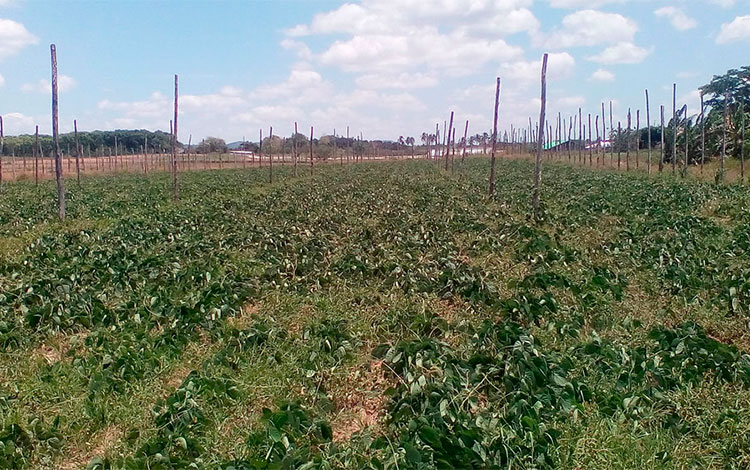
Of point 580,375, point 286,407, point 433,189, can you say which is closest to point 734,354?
point 580,375

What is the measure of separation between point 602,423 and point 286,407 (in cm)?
214

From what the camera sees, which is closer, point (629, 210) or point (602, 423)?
point (602, 423)

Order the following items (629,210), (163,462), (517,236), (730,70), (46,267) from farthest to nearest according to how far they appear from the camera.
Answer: (730,70) → (629,210) → (517,236) → (46,267) → (163,462)

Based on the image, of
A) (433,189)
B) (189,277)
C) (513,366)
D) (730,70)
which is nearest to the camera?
(513,366)

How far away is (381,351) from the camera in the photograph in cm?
483

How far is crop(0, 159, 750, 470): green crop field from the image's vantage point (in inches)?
131

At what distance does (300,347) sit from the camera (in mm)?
5016

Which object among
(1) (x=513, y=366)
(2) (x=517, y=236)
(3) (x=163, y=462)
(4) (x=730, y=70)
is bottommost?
(3) (x=163, y=462)

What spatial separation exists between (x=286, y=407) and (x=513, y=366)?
1788mm

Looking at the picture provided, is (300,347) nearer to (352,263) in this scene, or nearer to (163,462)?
(163,462)

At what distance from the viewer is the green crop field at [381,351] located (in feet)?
10.9

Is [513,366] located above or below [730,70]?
below

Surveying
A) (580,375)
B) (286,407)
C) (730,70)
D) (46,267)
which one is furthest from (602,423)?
(730,70)

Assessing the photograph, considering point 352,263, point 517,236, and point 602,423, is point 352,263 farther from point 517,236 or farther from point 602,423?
point 602,423
